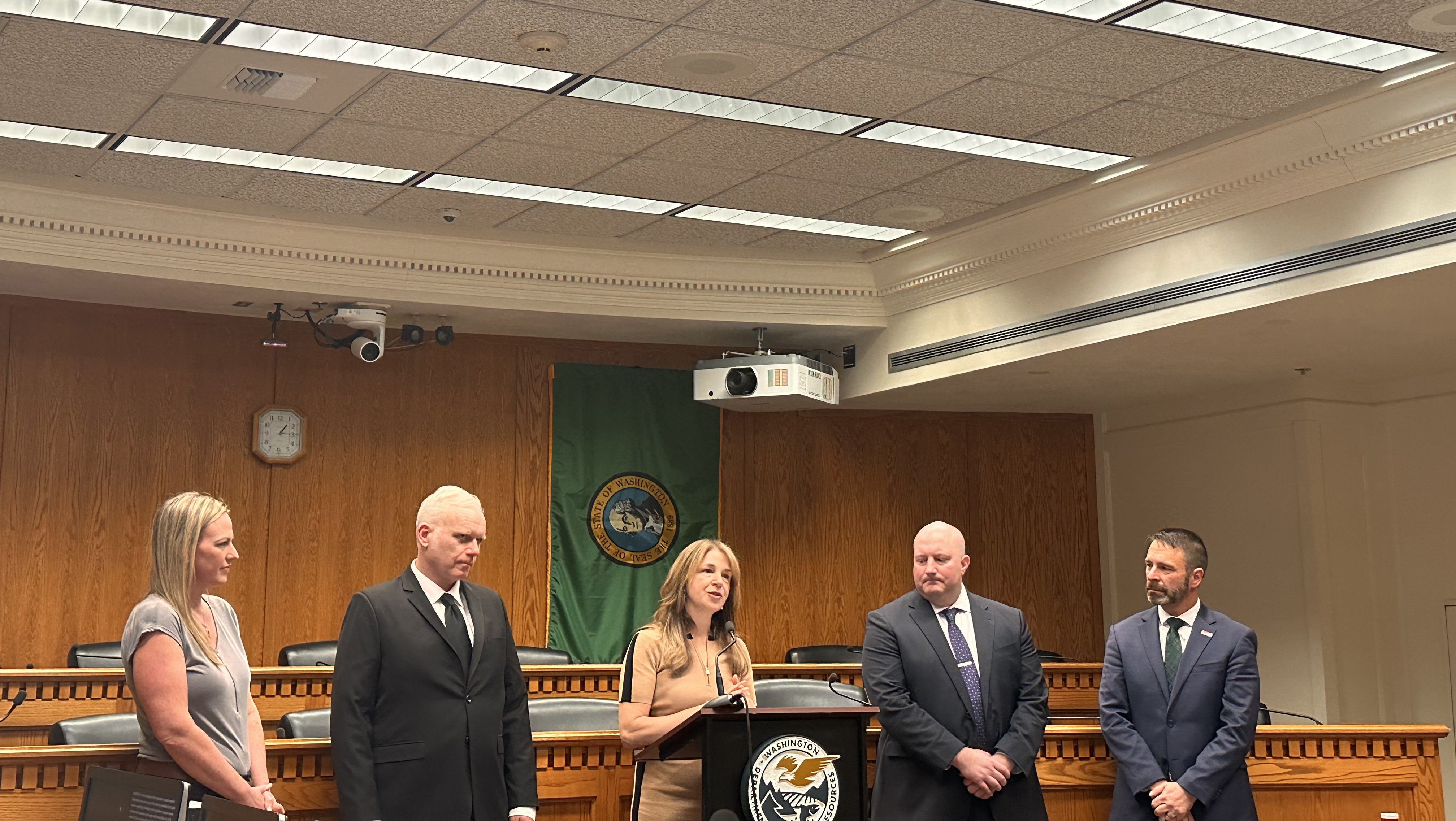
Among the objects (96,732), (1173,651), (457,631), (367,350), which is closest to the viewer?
(457,631)

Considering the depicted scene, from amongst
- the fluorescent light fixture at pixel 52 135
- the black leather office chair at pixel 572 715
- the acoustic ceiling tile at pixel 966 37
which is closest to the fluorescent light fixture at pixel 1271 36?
the acoustic ceiling tile at pixel 966 37

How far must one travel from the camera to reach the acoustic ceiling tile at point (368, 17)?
482 cm

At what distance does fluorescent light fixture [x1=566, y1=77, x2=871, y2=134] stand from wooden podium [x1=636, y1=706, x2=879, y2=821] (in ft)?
9.52

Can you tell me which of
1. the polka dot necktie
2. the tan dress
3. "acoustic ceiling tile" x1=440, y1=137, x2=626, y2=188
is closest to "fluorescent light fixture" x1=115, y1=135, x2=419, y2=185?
"acoustic ceiling tile" x1=440, y1=137, x2=626, y2=188

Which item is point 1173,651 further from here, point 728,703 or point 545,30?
point 545,30

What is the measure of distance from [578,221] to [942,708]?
4053mm

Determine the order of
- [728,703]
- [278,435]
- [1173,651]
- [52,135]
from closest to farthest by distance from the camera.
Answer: [728,703] < [1173,651] < [52,135] < [278,435]

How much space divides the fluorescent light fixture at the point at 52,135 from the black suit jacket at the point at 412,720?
3.62 metres

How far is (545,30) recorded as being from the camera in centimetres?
504

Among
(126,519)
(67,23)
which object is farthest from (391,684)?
(126,519)

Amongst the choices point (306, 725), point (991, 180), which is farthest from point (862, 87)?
point (306, 725)

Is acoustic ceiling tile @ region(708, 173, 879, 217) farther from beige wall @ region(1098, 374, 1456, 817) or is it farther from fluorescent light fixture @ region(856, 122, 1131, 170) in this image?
beige wall @ region(1098, 374, 1456, 817)

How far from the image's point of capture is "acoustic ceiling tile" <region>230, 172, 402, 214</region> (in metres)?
6.80

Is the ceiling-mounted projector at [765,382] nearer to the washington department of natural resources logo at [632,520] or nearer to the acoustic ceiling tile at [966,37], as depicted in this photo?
the washington department of natural resources logo at [632,520]
